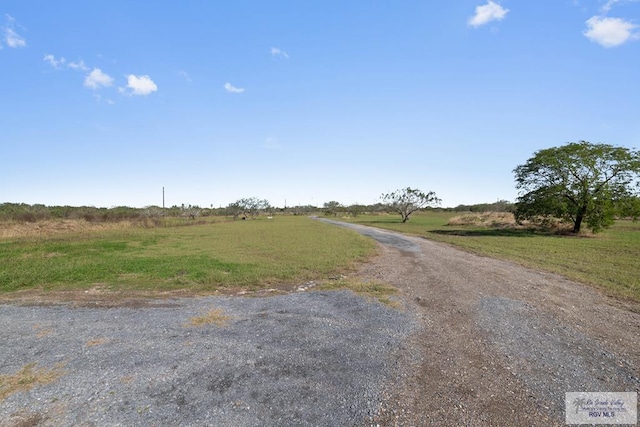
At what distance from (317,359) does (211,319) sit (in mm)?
3190

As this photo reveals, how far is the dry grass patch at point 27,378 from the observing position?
4.15 meters

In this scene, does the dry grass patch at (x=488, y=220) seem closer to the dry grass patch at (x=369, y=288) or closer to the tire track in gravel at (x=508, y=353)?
the tire track in gravel at (x=508, y=353)

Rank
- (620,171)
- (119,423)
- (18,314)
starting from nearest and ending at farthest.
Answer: (119,423) → (18,314) → (620,171)

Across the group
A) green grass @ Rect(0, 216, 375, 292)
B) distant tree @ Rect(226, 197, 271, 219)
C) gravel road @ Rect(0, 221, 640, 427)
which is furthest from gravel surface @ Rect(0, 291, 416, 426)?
distant tree @ Rect(226, 197, 271, 219)

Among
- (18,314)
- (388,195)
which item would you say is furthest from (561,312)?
(388,195)

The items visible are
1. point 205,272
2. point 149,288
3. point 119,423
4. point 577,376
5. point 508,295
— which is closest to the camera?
point 119,423

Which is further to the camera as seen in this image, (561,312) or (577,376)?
(561,312)

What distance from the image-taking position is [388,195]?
5847 cm

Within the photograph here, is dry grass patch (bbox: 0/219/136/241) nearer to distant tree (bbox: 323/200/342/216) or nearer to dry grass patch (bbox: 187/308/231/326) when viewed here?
dry grass patch (bbox: 187/308/231/326)

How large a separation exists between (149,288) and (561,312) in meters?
12.4

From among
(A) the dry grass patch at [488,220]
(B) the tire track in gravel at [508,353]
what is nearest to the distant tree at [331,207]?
(A) the dry grass patch at [488,220]

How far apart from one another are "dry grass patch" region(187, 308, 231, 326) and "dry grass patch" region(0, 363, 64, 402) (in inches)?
95.1

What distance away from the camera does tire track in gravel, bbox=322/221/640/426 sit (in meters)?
3.87

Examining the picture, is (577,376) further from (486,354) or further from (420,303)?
(420,303)
